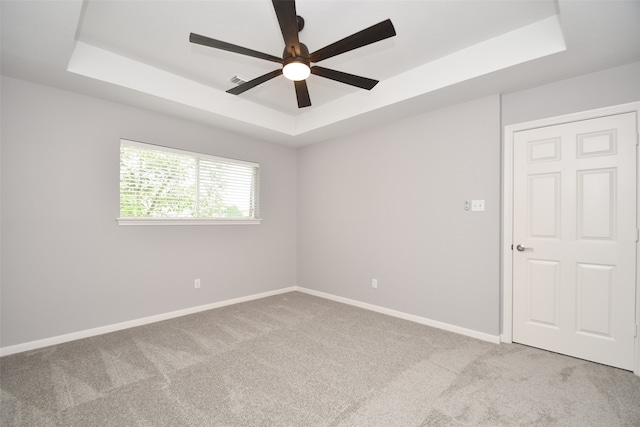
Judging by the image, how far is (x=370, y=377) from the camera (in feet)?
7.41

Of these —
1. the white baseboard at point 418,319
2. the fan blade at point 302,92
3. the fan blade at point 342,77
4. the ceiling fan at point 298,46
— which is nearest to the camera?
the ceiling fan at point 298,46

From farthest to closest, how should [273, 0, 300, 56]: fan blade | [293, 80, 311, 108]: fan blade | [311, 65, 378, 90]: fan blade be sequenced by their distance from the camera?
[293, 80, 311, 108]: fan blade < [311, 65, 378, 90]: fan blade < [273, 0, 300, 56]: fan blade

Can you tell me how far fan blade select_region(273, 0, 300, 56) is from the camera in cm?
157

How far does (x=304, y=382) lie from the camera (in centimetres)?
219

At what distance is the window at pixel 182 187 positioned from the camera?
10.9ft

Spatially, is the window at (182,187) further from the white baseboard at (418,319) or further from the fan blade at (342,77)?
the fan blade at (342,77)

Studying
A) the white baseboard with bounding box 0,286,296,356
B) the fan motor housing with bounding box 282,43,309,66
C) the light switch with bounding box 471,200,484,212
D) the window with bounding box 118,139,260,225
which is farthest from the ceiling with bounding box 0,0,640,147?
the white baseboard with bounding box 0,286,296,356

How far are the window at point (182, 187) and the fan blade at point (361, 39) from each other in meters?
2.47

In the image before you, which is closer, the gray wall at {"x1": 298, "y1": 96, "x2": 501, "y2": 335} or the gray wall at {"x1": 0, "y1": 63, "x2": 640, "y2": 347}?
the gray wall at {"x1": 0, "y1": 63, "x2": 640, "y2": 347}

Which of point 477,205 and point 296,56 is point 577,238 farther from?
point 296,56

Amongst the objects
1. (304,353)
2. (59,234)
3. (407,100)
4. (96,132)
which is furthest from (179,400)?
(407,100)

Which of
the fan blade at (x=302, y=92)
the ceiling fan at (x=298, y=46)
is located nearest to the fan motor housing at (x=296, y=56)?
the ceiling fan at (x=298, y=46)

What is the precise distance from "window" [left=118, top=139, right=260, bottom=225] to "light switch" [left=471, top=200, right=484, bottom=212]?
3018 mm

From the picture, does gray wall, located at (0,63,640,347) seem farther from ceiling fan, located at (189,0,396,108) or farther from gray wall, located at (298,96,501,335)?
ceiling fan, located at (189,0,396,108)
